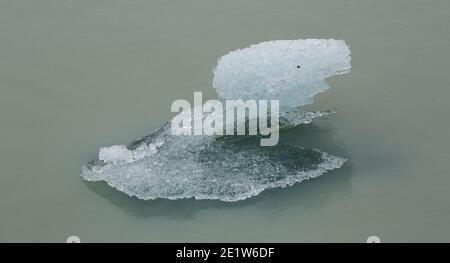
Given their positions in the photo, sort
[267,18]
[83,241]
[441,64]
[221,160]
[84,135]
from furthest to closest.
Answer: [267,18] < [441,64] < [84,135] < [221,160] < [83,241]

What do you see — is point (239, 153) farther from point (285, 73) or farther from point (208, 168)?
point (285, 73)

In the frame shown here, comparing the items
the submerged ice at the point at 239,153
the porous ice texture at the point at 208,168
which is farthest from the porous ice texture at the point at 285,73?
the porous ice texture at the point at 208,168

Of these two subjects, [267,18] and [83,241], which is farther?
[267,18]

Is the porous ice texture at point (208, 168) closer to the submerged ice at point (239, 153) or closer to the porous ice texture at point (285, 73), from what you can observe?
the submerged ice at point (239, 153)

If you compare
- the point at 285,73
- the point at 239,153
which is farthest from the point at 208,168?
the point at 285,73

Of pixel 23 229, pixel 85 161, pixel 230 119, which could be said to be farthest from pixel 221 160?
pixel 23 229

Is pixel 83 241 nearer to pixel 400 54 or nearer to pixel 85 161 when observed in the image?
pixel 85 161

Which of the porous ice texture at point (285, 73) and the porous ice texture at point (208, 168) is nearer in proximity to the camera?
the porous ice texture at point (208, 168)
